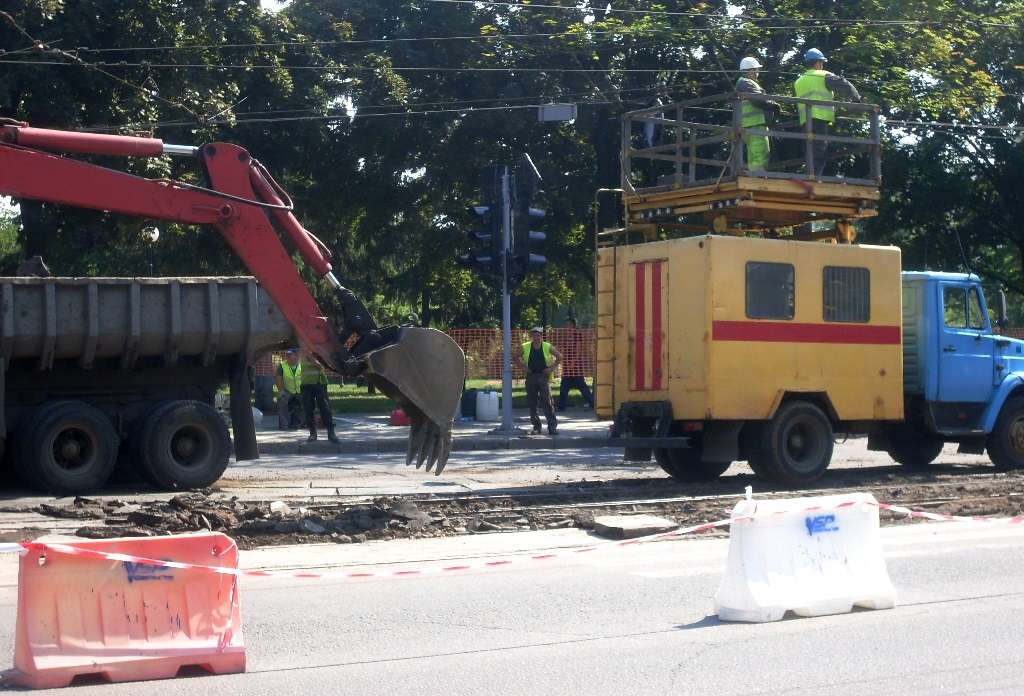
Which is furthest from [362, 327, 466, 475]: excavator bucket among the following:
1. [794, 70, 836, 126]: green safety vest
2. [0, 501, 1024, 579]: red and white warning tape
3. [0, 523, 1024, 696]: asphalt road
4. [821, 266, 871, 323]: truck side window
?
[794, 70, 836, 126]: green safety vest

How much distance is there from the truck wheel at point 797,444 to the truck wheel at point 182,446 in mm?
6061

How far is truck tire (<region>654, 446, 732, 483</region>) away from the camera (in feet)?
48.5

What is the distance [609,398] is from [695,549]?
4441mm

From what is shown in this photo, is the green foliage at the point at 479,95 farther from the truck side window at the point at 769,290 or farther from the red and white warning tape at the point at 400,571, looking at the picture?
the red and white warning tape at the point at 400,571

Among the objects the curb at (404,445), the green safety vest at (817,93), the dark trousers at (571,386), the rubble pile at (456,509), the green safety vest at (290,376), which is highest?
the green safety vest at (817,93)

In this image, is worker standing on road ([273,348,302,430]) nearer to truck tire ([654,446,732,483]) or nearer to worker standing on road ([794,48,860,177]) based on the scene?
truck tire ([654,446,732,483])

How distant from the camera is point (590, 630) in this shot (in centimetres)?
721

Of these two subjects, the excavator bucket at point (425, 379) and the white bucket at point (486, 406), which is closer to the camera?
the excavator bucket at point (425, 379)

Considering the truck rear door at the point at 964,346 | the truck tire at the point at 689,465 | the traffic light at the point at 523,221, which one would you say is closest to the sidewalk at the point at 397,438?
the traffic light at the point at 523,221

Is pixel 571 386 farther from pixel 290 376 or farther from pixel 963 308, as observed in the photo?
pixel 963 308

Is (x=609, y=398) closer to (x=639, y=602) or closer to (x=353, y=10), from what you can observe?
(x=639, y=602)

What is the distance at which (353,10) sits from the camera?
31875mm

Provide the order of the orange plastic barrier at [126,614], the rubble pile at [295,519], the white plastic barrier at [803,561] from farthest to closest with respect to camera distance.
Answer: the rubble pile at [295,519]
the white plastic barrier at [803,561]
the orange plastic barrier at [126,614]

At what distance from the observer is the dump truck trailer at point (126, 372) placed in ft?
42.5
